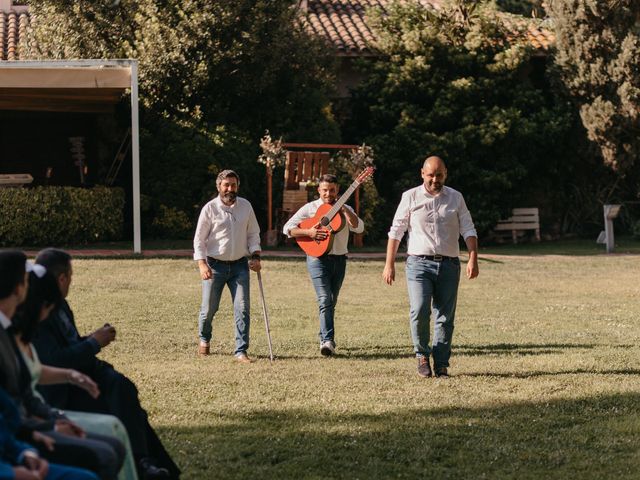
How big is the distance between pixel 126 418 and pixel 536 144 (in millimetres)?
22752

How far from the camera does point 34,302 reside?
17.9 ft

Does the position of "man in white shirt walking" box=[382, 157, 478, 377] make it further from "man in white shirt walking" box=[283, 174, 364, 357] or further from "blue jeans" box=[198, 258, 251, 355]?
"blue jeans" box=[198, 258, 251, 355]

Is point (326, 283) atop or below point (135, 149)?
below

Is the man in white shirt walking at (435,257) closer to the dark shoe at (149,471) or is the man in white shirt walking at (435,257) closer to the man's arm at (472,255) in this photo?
the man's arm at (472,255)

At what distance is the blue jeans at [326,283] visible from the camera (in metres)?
12.0

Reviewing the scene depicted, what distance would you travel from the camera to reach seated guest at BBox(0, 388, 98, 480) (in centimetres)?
453

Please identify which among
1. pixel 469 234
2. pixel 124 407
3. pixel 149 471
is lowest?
pixel 149 471

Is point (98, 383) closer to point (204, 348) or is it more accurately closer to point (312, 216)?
point (204, 348)

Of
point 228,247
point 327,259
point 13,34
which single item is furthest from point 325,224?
point 13,34

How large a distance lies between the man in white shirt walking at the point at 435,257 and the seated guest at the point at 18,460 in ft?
19.5

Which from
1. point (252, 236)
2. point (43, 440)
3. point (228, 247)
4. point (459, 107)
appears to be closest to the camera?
point (43, 440)

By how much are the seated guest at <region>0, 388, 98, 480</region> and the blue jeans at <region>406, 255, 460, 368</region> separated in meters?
5.92

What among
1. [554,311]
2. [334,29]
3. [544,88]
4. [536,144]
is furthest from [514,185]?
[554,311]

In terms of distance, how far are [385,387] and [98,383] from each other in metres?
4.00
